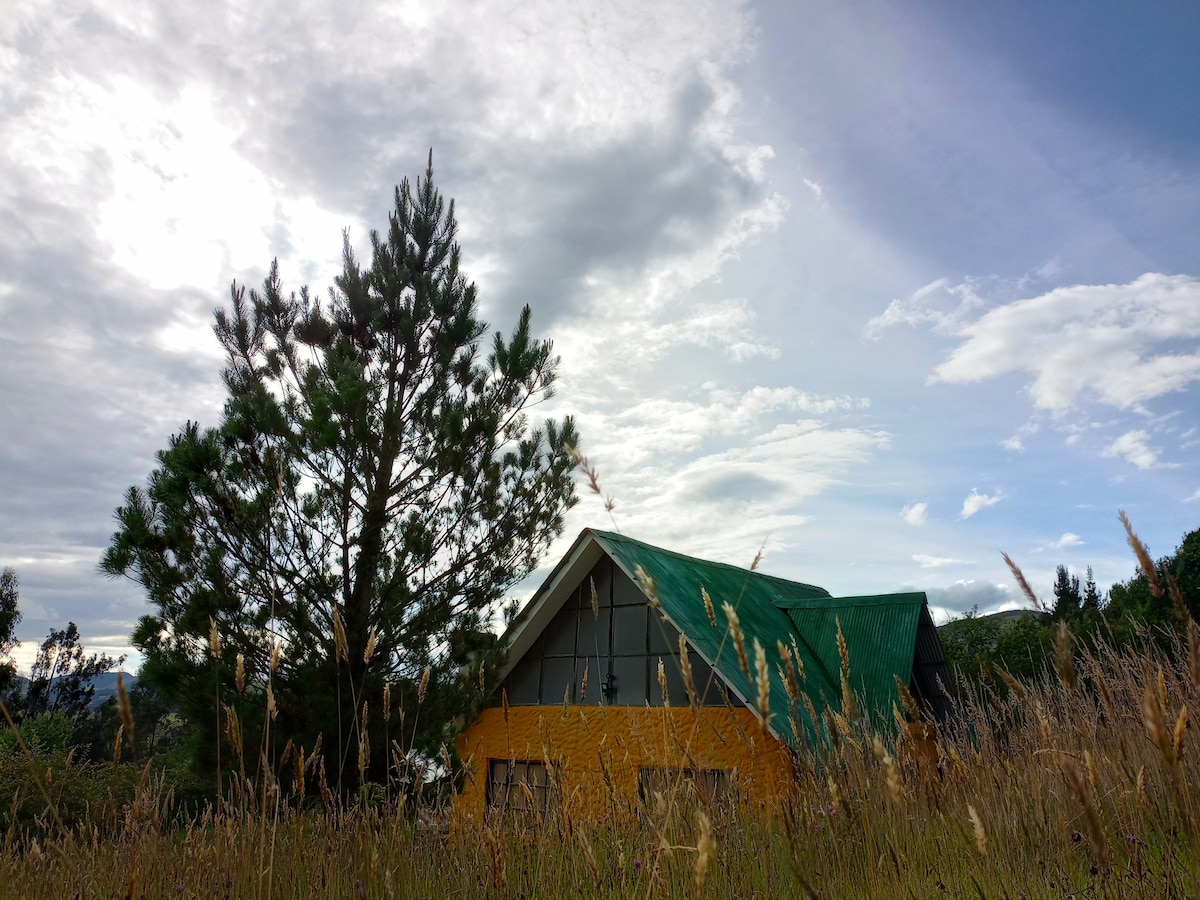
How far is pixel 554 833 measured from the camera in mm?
3076

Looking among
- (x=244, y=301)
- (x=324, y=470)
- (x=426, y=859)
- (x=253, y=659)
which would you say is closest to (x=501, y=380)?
(x=324, y=470)

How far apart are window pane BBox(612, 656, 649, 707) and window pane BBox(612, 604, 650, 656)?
13 cm

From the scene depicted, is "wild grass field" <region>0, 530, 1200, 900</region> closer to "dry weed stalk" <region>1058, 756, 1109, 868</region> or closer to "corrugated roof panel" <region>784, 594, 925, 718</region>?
"dry weed stalk" <region>1058, 756, 1109, 868</region>

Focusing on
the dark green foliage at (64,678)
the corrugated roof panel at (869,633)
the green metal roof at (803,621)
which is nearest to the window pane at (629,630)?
the green metal roof at (803,621)

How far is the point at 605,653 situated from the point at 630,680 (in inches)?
23.8

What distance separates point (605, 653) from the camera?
36.5 feet

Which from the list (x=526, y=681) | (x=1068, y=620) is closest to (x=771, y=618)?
(x=526, y=681)

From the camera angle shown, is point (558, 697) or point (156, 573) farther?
point (558, 697)

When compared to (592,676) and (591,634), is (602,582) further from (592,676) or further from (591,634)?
(592,676)

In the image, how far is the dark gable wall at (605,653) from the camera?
10.6 m

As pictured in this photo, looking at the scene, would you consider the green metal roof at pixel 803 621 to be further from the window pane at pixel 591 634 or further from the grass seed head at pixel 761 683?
the grass seed head at pixel 761 683

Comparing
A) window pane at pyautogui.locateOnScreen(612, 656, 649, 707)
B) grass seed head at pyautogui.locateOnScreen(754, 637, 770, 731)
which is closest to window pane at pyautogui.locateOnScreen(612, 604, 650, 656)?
window pane at pyautogui.locateOnScreen(612, 656, 649, 707)

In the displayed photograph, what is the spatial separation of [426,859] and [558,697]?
27.7 feet

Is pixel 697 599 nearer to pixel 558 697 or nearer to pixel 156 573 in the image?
pixel 558 697
